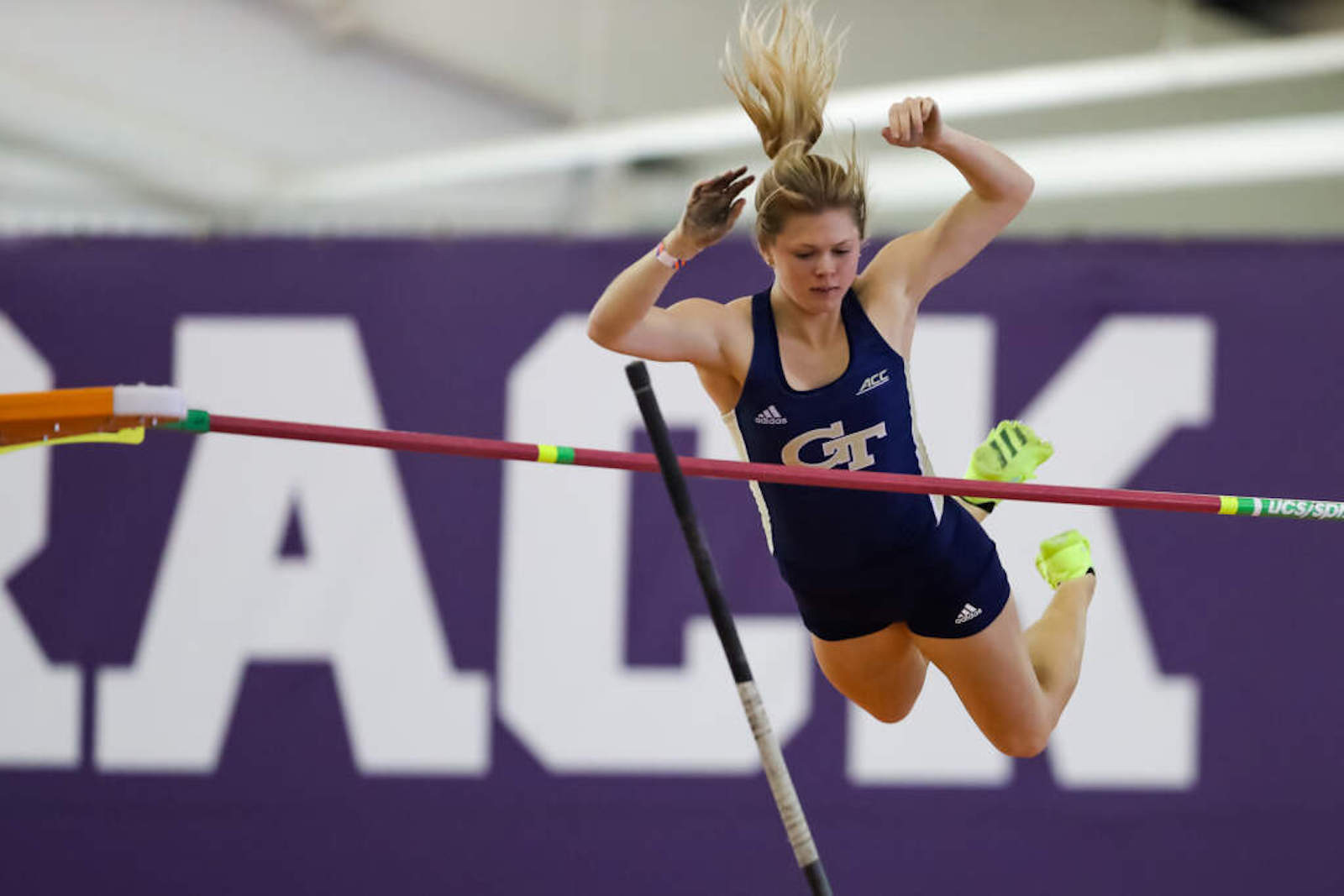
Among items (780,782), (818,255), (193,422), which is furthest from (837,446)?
(193,422)

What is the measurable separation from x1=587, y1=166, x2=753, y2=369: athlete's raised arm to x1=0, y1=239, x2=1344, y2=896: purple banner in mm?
1635

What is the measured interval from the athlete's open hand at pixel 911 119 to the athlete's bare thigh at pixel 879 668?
3.36 feet

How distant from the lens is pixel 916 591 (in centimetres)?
318

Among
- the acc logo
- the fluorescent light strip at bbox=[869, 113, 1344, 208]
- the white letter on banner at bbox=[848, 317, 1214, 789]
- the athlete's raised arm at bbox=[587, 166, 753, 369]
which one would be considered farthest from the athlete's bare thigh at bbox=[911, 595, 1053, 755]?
the fluorescent light strip at bbox=[869, 113, 1344, 208]

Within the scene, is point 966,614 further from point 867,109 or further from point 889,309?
point 867,109

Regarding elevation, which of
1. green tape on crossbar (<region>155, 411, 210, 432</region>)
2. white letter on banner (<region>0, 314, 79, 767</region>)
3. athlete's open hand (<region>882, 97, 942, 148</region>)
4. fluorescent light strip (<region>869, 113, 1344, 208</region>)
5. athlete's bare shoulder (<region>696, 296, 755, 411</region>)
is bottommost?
white letter on banner (<region>0, 314, 79, 767</region>)

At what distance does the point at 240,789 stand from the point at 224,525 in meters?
0.76

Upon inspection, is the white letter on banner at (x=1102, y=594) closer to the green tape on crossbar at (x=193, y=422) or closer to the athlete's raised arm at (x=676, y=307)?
the athlete's raised arm at (x=676, y=307)

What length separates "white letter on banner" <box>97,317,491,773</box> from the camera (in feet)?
15.1

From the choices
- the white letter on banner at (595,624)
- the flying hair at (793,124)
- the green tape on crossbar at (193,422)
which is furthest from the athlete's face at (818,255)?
the white letter on banner at (595,624)

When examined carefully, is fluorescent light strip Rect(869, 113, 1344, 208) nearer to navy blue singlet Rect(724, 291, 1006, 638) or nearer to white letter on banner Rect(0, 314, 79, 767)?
navy blue singlet Rect(724, 291, 1006, 638)

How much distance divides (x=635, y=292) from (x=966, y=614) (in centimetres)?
97

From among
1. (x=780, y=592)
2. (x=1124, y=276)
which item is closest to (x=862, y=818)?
(x=780, y=592)

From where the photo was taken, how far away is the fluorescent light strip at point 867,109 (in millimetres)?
4953
